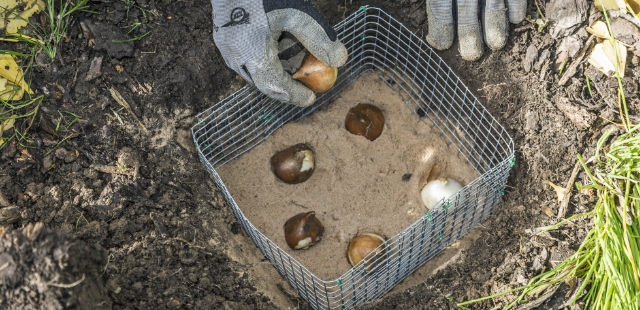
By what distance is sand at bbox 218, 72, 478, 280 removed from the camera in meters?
3.55

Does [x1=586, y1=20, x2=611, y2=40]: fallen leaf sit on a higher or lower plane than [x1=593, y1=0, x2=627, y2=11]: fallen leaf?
lower

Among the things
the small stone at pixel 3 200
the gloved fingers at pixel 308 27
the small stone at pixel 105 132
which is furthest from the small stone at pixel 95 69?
the gloved fingers at pixel 308 27

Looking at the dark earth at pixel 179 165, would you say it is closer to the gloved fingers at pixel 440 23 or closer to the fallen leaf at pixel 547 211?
the fallen leaf at pixel 547 211

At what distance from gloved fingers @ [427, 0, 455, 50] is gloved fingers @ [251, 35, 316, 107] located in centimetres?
104

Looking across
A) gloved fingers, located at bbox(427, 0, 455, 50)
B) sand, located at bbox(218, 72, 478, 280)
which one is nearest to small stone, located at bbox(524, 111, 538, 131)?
sand, located at bbox(218, 72, 478, 280)

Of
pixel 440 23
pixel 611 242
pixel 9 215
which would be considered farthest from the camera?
pixel 440 23

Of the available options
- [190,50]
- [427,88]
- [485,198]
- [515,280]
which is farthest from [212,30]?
[515,280]

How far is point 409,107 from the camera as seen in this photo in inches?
153

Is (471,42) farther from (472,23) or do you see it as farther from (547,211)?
(547,211)

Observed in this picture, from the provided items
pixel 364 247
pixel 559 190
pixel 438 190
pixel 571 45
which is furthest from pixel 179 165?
pixel 571 45

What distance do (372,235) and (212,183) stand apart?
1168 millimetres

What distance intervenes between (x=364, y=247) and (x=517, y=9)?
194cm

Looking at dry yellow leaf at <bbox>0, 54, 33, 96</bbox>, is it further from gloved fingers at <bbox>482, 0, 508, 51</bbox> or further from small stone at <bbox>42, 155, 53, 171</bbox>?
gloved fingers at <bbox>482, 0, 508, 51</bbox>

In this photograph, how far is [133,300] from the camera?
276 cm
